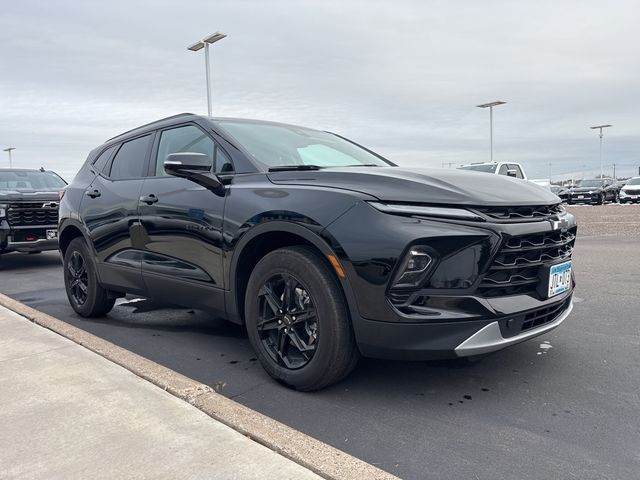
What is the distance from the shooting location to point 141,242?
432cm

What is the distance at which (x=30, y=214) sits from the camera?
863 cm

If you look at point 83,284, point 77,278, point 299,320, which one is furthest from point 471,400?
point 77,278

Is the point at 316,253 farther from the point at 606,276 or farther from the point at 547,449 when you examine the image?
the point at 606,276

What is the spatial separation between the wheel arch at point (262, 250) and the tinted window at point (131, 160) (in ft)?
5.23

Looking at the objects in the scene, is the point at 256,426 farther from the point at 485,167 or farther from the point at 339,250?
the point at 485,167

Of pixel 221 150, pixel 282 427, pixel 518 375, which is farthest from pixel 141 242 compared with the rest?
pixel 518 375

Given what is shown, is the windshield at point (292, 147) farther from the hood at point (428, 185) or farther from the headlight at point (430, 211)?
the headlight at point (430, 211)

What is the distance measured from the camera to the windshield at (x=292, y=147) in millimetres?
3783

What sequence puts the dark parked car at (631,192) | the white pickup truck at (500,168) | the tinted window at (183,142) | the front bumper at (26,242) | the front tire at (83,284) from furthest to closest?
the dark parked car at (631,192) < the white pickup truck at (500,168) < the front bumper at (26,242) < the front tire at (83,284) < the tinted window at (183,142)

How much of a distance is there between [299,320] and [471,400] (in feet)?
3.50

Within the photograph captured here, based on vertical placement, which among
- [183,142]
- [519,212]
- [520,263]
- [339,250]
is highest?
[183,142]

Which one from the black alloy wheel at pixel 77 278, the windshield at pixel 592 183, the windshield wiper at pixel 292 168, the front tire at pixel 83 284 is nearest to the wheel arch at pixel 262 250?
the windshield wiper at pixel 292 168

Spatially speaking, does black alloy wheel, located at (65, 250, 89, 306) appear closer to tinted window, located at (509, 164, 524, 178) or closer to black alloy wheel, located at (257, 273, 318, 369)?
black alloy wheel, located at (257, 273, 318, 369)

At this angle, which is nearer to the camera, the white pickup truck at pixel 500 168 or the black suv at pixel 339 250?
the black suv at pixel 339 250
